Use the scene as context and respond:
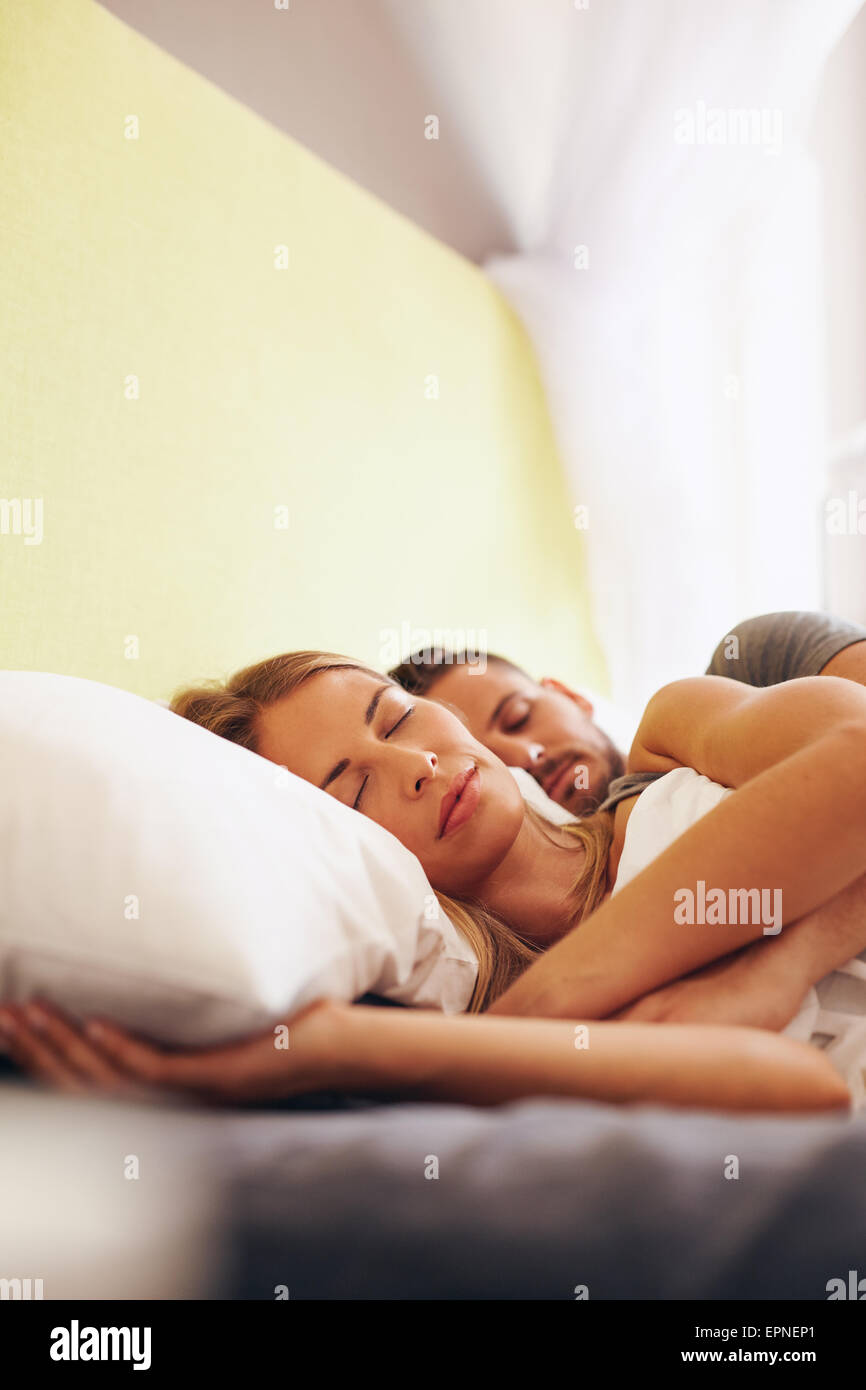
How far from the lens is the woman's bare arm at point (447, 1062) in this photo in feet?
1.75

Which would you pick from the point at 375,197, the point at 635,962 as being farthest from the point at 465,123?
the point at 635,962

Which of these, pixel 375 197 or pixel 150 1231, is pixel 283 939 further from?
pixel 375 197

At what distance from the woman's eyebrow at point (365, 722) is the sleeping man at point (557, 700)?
1.28 ft

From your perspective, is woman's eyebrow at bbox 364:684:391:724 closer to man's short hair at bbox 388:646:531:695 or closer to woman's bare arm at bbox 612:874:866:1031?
woman's bare arm at bbox 612:874:866:1031

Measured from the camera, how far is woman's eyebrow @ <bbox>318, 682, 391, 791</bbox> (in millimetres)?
832

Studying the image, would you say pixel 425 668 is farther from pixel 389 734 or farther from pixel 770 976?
pixel 770 976

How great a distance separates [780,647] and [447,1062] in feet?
2.63

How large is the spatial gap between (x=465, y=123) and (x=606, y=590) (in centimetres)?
110

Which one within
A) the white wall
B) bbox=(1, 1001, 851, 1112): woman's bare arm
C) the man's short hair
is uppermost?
the white wall

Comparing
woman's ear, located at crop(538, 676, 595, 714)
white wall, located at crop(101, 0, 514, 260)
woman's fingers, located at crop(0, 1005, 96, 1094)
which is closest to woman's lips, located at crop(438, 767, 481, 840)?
woman's fingers, located at crop(0, 1005, 96, 1094)

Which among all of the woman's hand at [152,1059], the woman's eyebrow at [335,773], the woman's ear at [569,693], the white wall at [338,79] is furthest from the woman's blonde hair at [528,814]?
the white wall at [338,79]

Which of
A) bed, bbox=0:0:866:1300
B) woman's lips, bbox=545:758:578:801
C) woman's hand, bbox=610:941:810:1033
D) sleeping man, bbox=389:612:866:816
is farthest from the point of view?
woman's lips, bbox=545:758:578:801

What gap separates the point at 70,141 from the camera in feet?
3.69

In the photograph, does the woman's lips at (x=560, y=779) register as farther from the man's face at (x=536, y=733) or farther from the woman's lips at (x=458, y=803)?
the woman's lips at (x=458, y=803)
